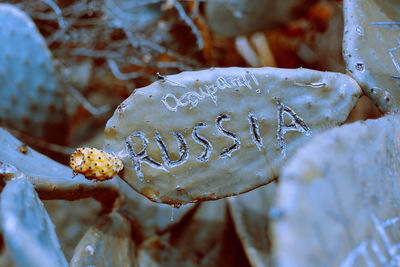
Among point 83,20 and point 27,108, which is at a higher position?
point 83,20

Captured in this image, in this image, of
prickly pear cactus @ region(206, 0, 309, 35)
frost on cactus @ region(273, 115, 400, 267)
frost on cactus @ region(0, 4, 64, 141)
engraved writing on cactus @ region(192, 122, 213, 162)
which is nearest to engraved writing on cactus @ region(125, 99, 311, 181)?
engraved writing on cactus @ region(192, 122, 213, 162)

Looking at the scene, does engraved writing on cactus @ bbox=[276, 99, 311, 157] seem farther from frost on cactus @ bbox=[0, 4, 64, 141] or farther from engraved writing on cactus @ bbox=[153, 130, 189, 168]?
frost on cactus @ bbox=[0, 4, 64, 141]

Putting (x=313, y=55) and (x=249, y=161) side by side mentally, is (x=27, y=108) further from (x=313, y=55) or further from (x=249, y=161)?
(x=313, y=55)

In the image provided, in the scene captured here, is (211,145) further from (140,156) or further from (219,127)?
(140,156)

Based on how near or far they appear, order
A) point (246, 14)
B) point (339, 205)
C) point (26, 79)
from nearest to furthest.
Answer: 1. point (339, 205)
2. point (26, 79)
3. point (246, 14)

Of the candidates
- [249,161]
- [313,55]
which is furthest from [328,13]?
[249,161]

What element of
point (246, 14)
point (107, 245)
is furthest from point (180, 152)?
point (246, 14)
